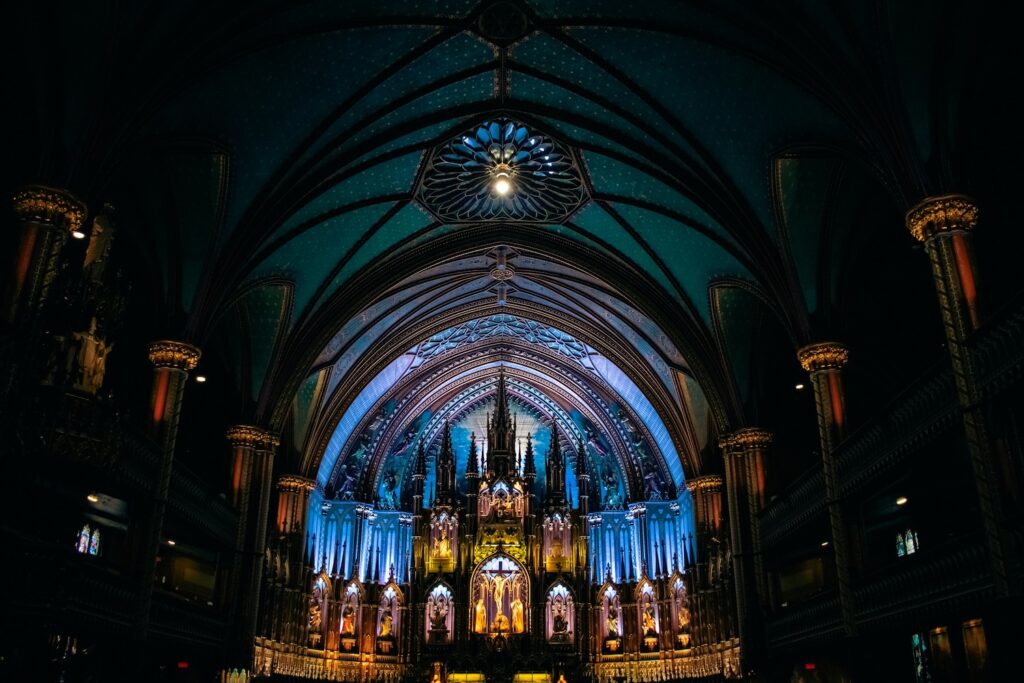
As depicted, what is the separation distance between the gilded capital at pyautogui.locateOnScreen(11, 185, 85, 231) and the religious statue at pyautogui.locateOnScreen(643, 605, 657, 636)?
22.0m

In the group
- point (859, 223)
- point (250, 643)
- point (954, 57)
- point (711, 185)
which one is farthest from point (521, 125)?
point (250, 643)

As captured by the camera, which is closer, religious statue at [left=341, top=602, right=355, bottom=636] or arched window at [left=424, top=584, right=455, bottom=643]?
religious statue at [left=341, top=602, right=355, bottom=636]

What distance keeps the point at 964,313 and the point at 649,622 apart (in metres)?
18.9

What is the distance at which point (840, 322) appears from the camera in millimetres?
17844

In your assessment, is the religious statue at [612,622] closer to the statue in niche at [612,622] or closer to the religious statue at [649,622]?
the statue in niche at [612,622]

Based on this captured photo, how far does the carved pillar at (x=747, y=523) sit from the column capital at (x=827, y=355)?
456 centimetres

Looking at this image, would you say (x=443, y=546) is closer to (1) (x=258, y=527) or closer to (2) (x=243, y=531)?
(1) (x=258, y=527)

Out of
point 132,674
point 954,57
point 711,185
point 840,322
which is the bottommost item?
point 132,674

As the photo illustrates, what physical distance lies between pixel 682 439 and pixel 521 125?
38.7 ft

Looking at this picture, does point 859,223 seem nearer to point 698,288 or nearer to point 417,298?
point 698,288

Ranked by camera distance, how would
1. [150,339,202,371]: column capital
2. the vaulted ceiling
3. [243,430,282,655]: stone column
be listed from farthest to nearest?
[243,430,282,655]: stone column
[150,339,202,371]: column capital
the vaulted ceiling

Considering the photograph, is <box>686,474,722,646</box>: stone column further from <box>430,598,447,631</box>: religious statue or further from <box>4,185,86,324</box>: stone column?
<box>4,185,86,324</box>: stone column

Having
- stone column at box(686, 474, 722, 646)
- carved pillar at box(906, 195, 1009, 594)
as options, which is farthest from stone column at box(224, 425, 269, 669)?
carved pillar at box(906, 195, 1009, 594)

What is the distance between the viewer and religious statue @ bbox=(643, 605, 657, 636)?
91.7ft
